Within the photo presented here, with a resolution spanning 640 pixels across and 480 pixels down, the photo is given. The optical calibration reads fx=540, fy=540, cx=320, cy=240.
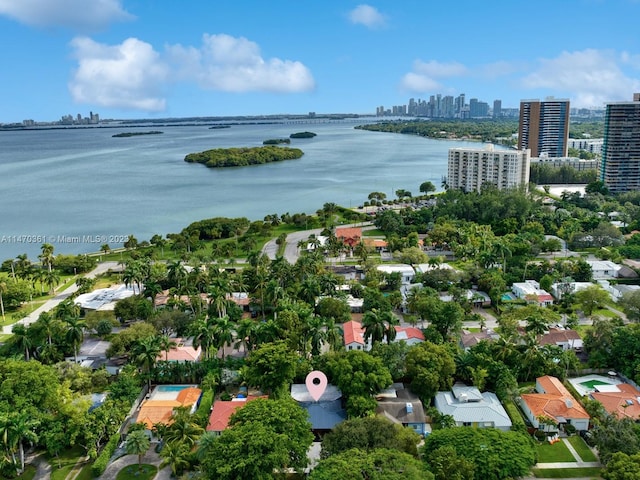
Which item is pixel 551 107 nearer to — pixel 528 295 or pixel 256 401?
pixel 528 295

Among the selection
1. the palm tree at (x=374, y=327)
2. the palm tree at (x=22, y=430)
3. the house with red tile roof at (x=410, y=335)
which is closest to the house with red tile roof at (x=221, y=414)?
the palm tree at (x=22, y=430)

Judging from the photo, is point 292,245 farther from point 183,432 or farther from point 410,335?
point 183,432

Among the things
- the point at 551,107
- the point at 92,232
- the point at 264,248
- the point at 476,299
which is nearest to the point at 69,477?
the point at 476,299

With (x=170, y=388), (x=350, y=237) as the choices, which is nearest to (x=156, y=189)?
(x=350, y=237)

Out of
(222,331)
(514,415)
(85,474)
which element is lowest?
(85,474)

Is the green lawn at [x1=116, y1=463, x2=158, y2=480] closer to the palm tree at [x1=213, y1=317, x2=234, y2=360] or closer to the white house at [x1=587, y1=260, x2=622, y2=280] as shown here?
the palm tree at [x1=213, y1=317, x2=234, y2=360]

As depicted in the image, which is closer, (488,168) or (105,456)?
(105,456)

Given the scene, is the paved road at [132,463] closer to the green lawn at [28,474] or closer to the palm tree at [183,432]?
the palm tree at [183,432]
